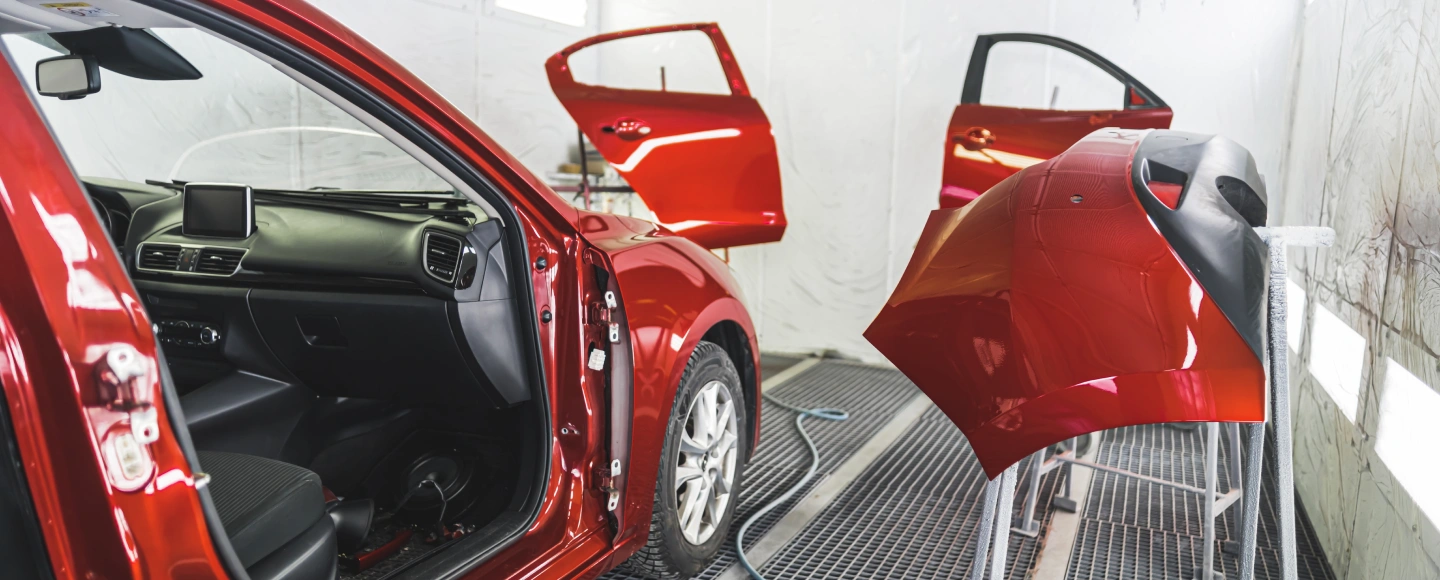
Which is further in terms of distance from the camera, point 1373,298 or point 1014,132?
point 1014,132

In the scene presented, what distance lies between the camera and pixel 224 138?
2.59 metres

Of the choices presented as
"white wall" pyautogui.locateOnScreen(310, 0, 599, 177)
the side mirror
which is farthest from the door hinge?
"white wall" pyautogui.locateOnScreen(310, 0, 599, 177)

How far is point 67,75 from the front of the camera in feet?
4.66

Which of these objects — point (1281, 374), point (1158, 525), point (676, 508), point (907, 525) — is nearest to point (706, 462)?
point (676, 508)

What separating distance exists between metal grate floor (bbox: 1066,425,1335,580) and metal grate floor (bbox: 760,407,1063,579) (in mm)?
158

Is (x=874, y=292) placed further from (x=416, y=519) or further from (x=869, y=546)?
(x=416, y=519)

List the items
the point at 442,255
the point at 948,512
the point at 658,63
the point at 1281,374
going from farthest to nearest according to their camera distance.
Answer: the point at 658,63
the point at 948,512
the point at 442,255
the point at 1281,374

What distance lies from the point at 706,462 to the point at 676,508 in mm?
206

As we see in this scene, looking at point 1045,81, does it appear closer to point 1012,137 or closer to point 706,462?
point 1012,137

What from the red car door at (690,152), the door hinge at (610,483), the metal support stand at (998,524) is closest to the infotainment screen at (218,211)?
the door hinge at (610,483)

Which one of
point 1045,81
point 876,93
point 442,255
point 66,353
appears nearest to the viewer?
point 66,353

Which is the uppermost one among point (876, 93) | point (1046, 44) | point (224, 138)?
point (1046, 44)

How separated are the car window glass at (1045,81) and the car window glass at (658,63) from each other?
161 cm

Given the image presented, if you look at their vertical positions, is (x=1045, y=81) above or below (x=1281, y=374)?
above
